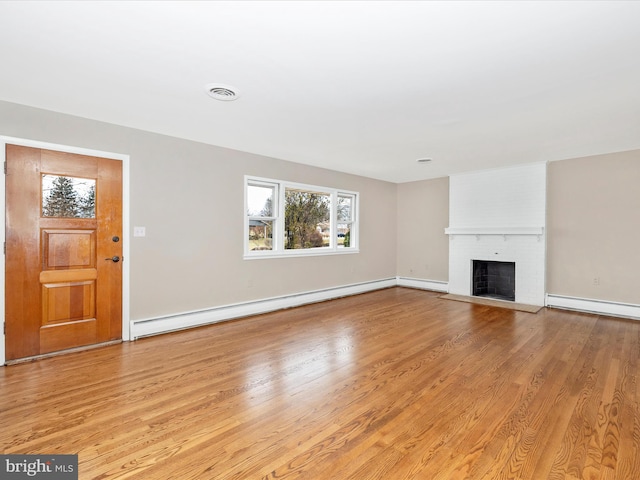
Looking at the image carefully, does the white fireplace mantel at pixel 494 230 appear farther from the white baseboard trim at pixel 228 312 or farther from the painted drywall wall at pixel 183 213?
the painted drywall wall at pixel 183 213

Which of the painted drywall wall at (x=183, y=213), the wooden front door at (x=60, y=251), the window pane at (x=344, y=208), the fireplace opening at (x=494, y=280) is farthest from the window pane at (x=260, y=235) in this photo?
the fireplace opening at (x=494, y=280)

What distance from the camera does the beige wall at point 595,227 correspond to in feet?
15.4

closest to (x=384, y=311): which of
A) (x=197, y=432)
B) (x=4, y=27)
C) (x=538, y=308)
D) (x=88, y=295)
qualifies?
(x=538, y=308)

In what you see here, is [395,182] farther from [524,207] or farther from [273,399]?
[273,399]

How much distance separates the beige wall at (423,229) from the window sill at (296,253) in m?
1.53

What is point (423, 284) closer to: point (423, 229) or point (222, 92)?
point (423, 229)

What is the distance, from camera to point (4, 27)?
1.93 meters

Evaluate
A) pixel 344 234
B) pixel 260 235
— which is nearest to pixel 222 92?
pixel 260 235

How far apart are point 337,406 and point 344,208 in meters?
4.58

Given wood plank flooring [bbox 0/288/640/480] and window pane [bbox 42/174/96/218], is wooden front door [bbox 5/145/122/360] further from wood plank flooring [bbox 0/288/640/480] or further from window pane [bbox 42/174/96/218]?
wood plank flooring [bbox 0/288/640/480]

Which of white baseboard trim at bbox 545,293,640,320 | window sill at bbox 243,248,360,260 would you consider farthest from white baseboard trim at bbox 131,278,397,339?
white baseboard trim at bbox 545,293,640,320

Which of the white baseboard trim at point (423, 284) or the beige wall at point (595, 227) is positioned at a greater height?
the beige wall at point (595, 227)

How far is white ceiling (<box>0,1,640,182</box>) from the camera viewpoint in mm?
1803

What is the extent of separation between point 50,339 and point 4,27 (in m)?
2.77
